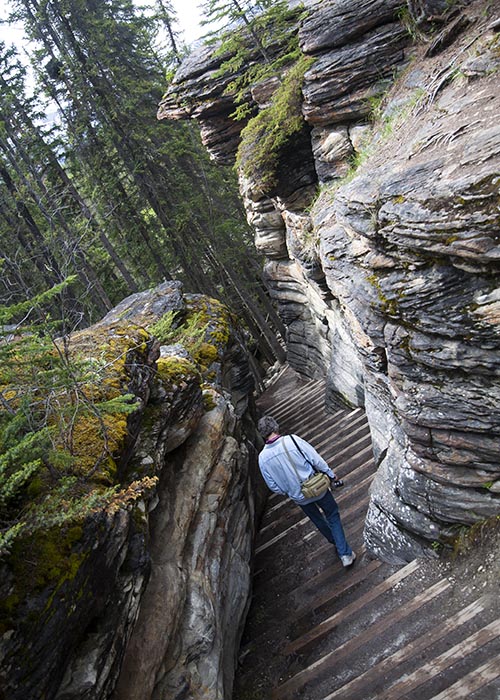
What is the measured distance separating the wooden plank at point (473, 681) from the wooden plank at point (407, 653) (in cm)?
51

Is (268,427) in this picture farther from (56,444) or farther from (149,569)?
(56,444)

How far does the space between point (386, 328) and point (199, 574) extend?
368 centimetres

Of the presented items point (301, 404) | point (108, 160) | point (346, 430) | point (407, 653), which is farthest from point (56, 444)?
point (108, 160)

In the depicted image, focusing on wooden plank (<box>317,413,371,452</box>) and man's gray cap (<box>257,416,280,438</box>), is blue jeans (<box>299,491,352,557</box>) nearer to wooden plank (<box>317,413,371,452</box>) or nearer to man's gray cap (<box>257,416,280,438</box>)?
man's gray cap (<box>257,416,280,438</box>)

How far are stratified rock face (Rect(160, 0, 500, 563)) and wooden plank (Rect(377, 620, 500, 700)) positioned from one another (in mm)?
1134

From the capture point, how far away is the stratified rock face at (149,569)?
326 cm

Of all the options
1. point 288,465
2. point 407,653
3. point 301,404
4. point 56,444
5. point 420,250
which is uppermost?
point 56,444

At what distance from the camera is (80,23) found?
68.8ft

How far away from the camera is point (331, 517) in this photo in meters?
6.31

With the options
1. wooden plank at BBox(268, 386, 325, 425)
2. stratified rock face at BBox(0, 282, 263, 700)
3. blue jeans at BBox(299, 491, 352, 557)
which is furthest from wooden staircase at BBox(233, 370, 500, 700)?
wooden plank at BBox(268, 386, 325, 425)

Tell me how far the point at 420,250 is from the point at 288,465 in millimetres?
3083

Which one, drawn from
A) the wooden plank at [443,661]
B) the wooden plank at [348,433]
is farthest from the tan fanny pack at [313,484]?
the wooden plank at [348,433]

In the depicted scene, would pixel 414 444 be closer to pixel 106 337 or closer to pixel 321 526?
pixel 321 526

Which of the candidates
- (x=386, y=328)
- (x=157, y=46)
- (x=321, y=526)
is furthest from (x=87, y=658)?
(x=157, y=46)
